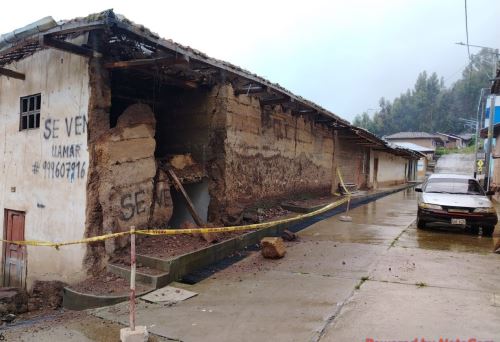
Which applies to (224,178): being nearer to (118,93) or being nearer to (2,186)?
(118,93)

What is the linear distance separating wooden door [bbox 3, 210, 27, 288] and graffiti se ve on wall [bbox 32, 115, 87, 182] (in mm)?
1467

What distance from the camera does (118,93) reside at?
880 cm

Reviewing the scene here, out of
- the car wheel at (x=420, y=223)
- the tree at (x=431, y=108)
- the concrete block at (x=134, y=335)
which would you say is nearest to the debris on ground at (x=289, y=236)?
the car wheel at (x=420, y=223)

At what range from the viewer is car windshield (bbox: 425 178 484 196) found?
404 inches

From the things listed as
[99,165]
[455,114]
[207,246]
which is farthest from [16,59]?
[455,114]

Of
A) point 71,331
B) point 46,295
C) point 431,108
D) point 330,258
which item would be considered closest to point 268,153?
point 330,258

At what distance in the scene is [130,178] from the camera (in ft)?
23.1

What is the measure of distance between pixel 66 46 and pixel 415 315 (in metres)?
6.28

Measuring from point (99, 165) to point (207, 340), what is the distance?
12.6 ft

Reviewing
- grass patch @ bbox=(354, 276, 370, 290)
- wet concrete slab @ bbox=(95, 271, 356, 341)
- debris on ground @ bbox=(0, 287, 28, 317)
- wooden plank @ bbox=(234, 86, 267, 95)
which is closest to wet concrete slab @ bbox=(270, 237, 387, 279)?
grass patch @ bbox=(354, 276, 370, 290)

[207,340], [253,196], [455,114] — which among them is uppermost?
[455,114]

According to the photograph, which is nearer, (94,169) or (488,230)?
(94,169)

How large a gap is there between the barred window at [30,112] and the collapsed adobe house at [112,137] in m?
0.02

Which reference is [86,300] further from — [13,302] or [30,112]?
[30,112]
